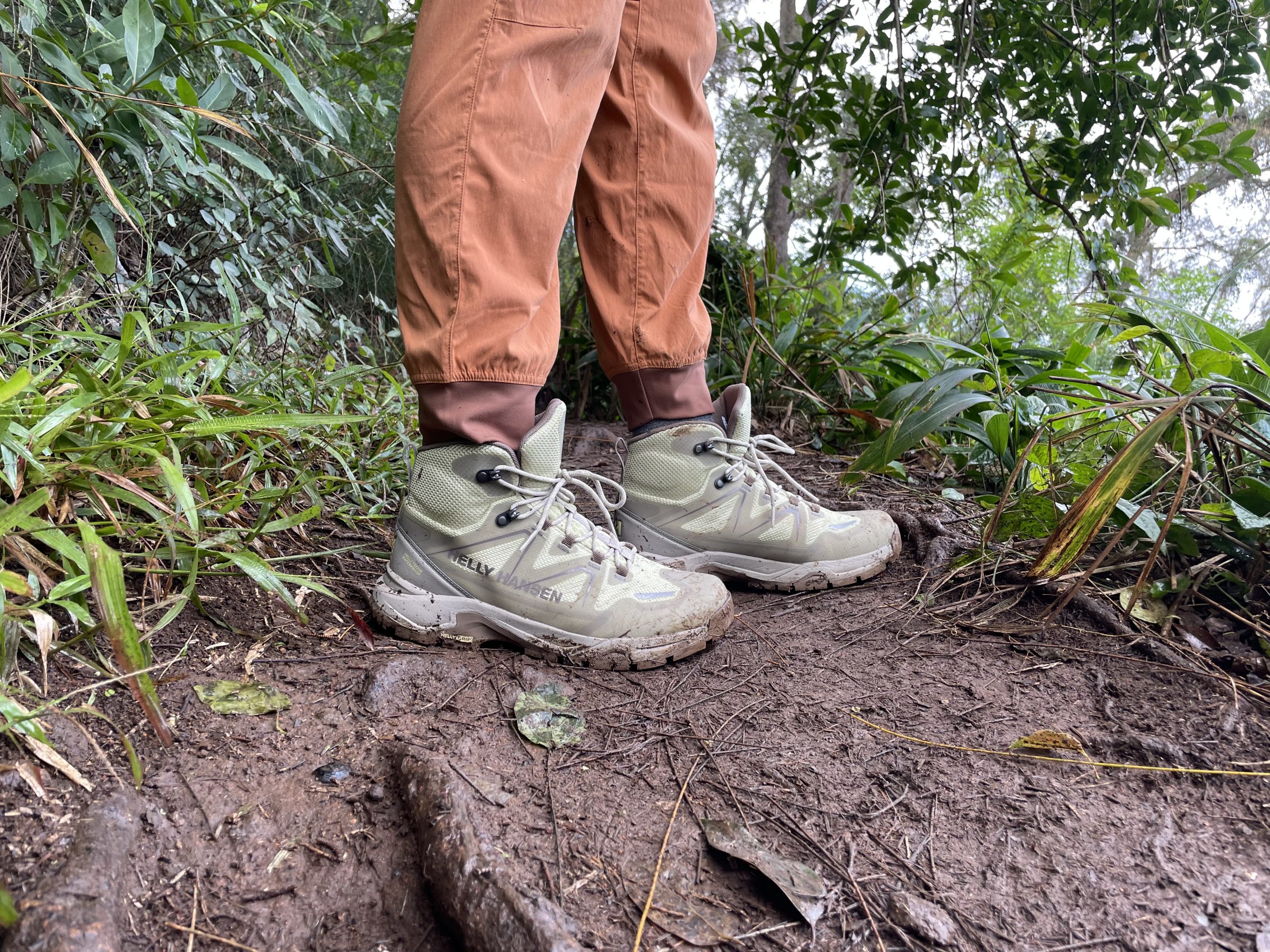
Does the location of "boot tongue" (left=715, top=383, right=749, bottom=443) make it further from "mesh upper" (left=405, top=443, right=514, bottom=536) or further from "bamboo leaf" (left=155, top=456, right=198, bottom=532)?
"bamboo leaf" (left=155, top=456, right=198, bottom=532)

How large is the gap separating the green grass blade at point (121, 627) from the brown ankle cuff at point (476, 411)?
16.7 inches

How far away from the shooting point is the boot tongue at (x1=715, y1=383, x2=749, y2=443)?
4.91ft

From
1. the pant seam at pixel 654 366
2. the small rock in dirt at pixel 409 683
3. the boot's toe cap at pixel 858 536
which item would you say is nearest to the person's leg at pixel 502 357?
the small rock in dirt at pixel 409 683

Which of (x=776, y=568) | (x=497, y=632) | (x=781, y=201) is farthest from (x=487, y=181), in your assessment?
(x=781, y=201)

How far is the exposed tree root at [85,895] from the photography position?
1.79ft

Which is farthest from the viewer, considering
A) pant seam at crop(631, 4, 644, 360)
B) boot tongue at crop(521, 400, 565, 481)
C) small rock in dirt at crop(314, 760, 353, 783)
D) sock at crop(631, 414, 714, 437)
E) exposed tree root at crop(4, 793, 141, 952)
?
sock at crop(631, 414, 714, 437)

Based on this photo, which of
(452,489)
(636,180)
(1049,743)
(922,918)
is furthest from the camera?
(636,180)

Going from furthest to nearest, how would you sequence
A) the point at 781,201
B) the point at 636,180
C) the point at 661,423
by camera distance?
the point at 781,201 → the point at 661,423 → the point at 636,180

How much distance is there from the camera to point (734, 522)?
148 centimetres

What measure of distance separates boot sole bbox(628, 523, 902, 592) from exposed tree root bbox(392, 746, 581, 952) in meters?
0.76

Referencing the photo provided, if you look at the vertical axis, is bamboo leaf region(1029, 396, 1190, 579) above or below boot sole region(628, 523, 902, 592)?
above

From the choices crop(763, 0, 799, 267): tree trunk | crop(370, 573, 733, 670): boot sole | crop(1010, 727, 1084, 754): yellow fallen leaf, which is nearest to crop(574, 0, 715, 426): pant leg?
crop(370, 573, 733, 670): boot sole

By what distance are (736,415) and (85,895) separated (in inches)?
46.6

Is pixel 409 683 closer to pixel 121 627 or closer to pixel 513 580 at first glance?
pixel 513 580
